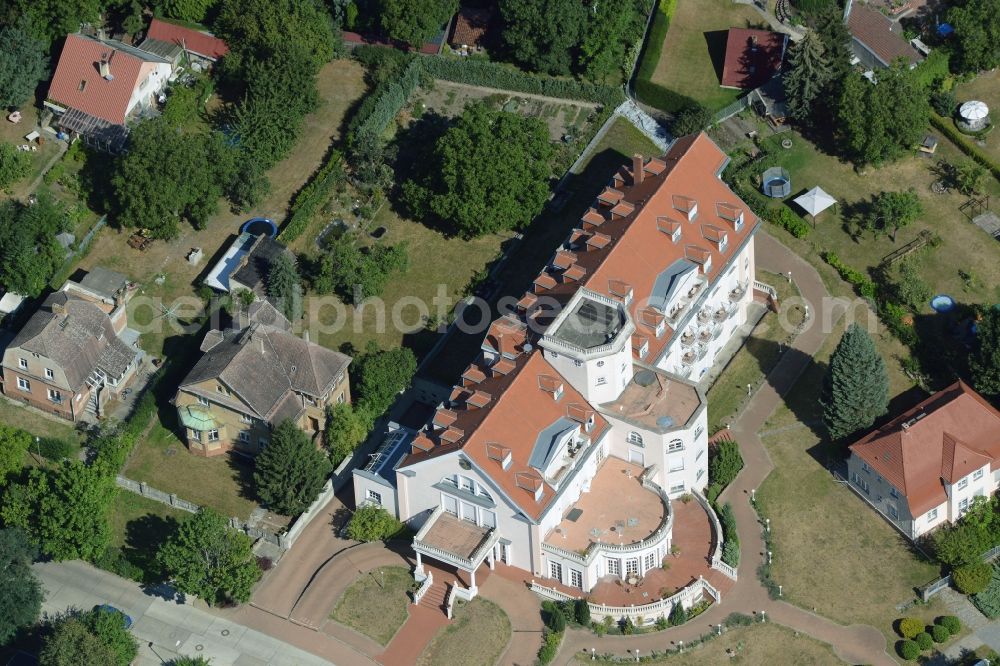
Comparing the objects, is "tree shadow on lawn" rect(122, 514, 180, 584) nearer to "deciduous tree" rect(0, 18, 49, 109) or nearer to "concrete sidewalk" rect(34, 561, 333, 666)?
"concrete sidewalk" rect(34, 561, 333, 666)

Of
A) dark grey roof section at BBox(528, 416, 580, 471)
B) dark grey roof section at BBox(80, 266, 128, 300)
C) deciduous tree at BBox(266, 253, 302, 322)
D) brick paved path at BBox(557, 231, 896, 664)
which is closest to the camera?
brick paved path at BBox(557, 231, 896, 664)

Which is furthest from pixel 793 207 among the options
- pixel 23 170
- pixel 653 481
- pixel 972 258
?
pixel 23 170

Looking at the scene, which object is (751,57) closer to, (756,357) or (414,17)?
(414,17)

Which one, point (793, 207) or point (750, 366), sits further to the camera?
point (793, 207)

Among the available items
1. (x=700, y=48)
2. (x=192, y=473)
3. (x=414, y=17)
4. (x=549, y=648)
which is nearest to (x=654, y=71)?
(x=700, y=48)

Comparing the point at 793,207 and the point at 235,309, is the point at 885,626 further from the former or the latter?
the point at 235,309

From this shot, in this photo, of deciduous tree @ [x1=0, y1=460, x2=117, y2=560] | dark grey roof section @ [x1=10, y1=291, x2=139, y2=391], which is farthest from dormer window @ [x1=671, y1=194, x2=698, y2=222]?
deciduous tree @ [x1=0, y1=460, x2=117, y2=560]

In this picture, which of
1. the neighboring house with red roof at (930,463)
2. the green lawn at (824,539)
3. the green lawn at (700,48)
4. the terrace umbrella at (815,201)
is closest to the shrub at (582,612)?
the green lawn at (824,539)
